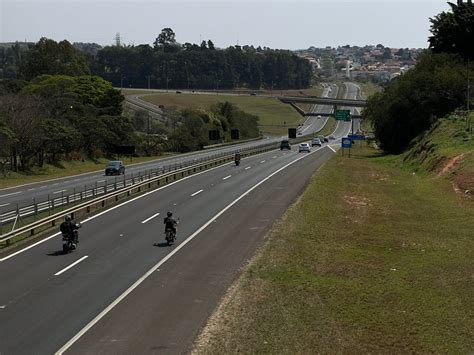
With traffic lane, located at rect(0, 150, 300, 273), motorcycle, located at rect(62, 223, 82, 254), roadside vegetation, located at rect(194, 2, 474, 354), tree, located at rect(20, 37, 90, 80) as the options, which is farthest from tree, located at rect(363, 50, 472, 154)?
tree, located at rect(20, 37, 90, 80)

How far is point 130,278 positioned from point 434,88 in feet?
226

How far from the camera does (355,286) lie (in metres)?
21.3

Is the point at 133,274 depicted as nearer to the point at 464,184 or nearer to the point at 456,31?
the point at 464,184

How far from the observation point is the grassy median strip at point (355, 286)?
53.0 feet

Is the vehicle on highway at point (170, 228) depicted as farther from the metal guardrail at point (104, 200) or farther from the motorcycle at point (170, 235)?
the metal guardrail at point (104, 200)

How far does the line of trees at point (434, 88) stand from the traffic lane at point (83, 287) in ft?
182

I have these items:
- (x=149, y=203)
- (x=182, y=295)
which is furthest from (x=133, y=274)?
(x=149, y=203)

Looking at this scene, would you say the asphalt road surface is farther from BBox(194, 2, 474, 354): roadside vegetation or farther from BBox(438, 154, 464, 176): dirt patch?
BBox(438, 154, 464, 176): dirt patch

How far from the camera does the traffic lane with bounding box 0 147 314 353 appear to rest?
1694cm

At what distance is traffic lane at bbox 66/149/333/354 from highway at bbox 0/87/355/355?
1.0 inches

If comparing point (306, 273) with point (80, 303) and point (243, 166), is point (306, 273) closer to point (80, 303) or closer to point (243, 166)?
point (80, 303)

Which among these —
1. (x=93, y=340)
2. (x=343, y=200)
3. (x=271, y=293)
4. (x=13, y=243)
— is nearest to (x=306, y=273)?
(x=271, y=293)

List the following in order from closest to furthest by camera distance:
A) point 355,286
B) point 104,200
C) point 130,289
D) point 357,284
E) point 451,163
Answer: point 130,289 → point 355,286 → point 357,284 → point 104,200 → point 451,163

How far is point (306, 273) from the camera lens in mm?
23047
